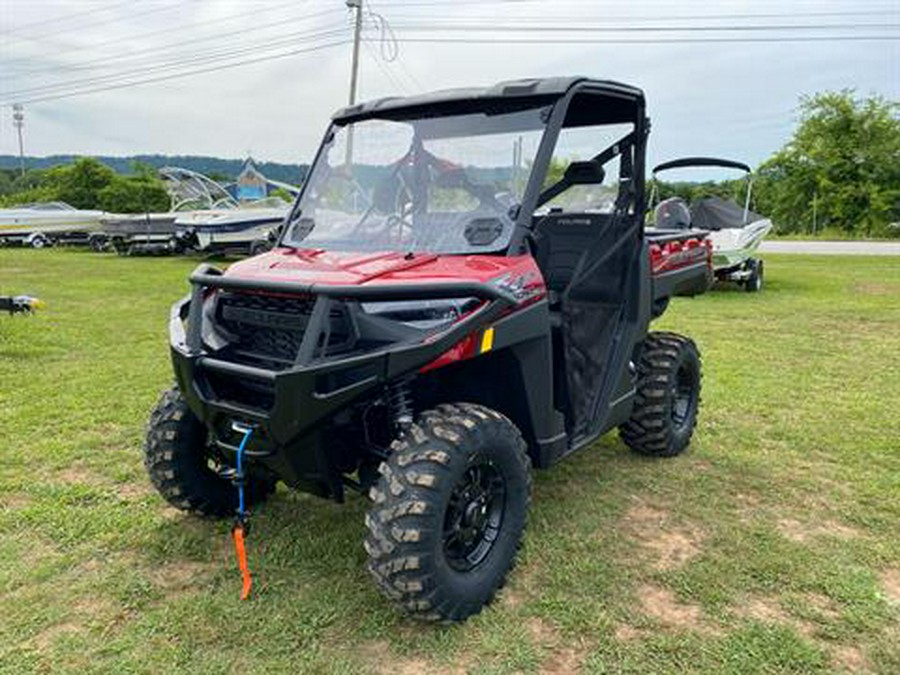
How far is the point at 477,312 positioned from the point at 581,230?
1629 millimetres

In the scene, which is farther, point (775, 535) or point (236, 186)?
point (236, 186)

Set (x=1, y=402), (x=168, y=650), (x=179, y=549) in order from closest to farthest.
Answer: (x=168, y=650) → (x=179, y=549) → (x=1, y=402)

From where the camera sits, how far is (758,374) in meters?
6.82

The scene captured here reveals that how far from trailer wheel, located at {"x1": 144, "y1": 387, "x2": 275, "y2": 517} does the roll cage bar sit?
1.01 metres

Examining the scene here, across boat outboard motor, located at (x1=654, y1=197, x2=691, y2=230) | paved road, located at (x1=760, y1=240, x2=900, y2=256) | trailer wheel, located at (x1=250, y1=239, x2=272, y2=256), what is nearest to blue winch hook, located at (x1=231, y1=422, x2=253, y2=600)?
trailer wheel, located at (x1=250, y1=239, x2=272, y2=256)

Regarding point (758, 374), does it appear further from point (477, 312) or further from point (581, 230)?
point (477, 312)

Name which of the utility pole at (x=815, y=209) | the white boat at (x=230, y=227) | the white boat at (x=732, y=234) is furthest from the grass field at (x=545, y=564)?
the utility pole at (x=815, y=209)

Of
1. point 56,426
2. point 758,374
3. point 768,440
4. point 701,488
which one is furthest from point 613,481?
point 56,426

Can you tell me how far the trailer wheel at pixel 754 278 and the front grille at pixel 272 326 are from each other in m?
12.0

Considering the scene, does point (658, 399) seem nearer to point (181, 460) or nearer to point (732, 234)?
point (181, 460)

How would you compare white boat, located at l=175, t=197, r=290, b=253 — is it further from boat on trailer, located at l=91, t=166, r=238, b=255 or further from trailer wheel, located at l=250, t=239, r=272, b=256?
trailer wheel, located at l=250, t=239, r=272, b=256

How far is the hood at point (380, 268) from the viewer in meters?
2.78

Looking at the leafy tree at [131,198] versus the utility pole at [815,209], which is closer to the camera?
the leafy tree at [131,198]

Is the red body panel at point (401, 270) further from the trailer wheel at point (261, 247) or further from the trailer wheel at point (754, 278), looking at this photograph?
the trailer wheel at point (754, 278)
